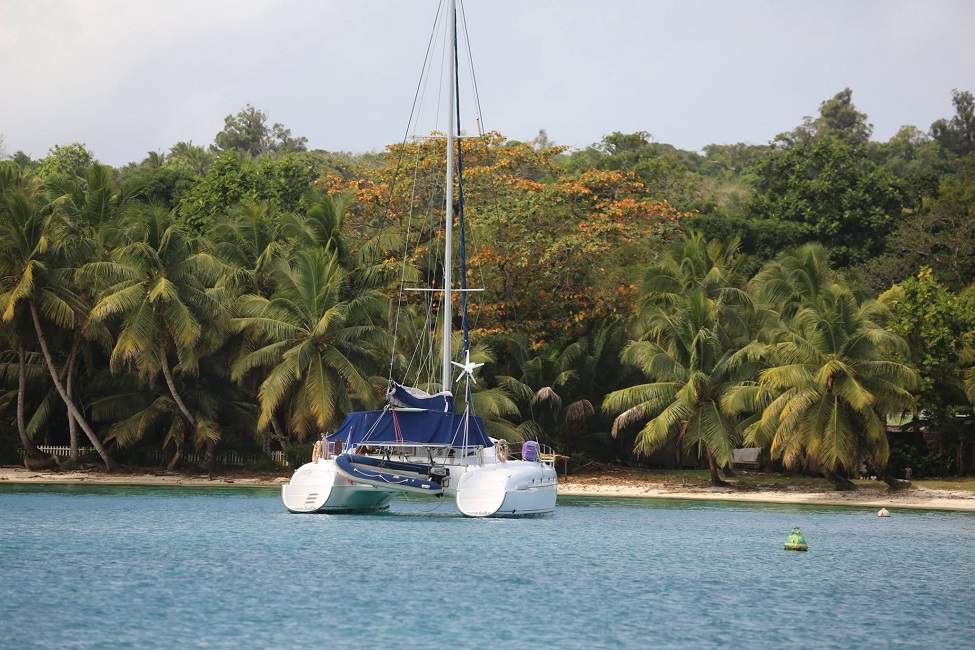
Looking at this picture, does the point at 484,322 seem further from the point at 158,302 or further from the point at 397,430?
the point at 397,430

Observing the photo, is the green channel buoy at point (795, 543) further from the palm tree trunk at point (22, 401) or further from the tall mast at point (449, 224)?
the palm tree trunk at point (22, 401)

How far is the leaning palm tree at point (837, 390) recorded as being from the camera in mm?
37688

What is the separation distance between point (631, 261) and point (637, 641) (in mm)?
34066

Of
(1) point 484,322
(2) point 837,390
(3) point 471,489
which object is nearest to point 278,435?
(1) point 484,322

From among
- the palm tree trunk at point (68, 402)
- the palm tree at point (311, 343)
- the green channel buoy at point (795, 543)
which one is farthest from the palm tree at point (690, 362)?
the palm tree trunk at point (68, 402)

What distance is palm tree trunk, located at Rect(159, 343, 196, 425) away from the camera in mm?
41125

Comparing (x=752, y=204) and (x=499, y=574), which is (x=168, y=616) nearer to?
(x=499, y=574)

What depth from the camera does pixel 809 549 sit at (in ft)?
87.7

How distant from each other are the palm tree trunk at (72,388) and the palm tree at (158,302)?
4.70 ft

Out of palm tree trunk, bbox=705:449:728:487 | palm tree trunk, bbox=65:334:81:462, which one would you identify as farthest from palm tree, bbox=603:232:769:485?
palm tree trunk, bbox=65:334:81:462

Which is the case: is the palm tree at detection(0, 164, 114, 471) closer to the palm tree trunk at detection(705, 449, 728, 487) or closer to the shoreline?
the shoreline

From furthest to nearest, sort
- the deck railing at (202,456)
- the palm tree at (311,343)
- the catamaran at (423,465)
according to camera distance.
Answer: the deck railing at (202,456) < the palm tree at (311,343) < the catamaran at (423,465)

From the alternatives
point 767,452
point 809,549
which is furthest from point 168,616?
point 767,452

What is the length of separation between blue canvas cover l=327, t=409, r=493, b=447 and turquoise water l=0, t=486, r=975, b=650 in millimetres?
2041
